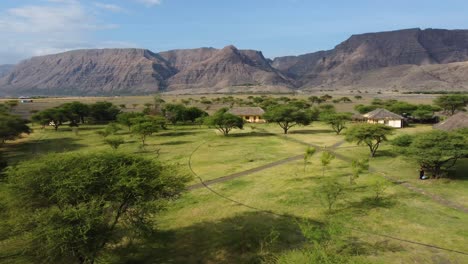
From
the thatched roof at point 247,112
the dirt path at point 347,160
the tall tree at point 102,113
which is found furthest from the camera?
the tall tree at point 102,113

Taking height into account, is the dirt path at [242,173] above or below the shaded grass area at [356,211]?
above

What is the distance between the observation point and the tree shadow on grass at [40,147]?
50.2 meters

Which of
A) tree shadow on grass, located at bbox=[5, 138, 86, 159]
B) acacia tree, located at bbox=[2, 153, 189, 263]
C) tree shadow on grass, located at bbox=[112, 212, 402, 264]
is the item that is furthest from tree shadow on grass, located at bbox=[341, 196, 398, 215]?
tree shadow on grass, located at bbox=[5, 138, 86, 159]

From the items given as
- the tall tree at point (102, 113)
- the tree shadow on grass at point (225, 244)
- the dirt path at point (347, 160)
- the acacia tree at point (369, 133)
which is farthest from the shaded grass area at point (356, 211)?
the tall tree at point (102, 113)

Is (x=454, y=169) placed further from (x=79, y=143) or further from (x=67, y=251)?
(x=79, y=143)

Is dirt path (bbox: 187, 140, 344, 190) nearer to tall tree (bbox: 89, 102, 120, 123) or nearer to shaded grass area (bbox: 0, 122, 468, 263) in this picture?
shaded grass area (bbox: 0, 122, 468, 263)

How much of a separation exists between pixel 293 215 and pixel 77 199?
599 inches

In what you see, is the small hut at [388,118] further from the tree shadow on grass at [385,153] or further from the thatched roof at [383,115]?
the tree shadow on grass at [385,153]

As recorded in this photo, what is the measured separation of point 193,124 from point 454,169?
69.2 meters

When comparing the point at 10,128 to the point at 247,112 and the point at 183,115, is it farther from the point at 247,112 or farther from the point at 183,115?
the point at 247,112

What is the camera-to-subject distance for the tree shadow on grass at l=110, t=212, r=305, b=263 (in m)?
18.2

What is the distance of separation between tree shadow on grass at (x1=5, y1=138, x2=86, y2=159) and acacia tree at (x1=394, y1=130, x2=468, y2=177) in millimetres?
48617

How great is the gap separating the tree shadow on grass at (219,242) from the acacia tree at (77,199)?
6.51ft

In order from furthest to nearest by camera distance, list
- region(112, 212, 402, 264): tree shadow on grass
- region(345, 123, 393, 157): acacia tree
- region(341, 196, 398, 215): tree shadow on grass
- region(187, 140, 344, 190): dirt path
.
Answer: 1. region(345, 123, 393, 157): acacia tree
2. region(187, 140, 344, 190): dirt path
3. region(341, 196, 398, 215): tree shadow on grass
4. region(112, 212, 402, 264): tree shadow on grass
